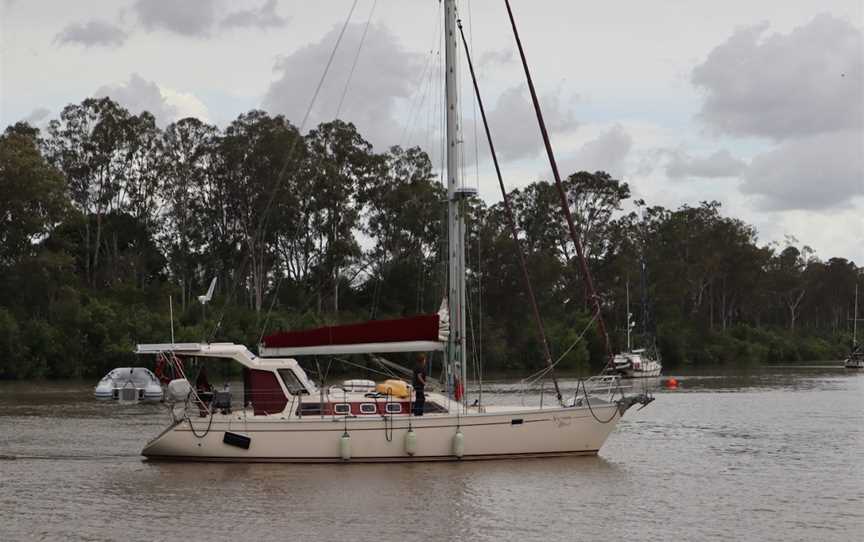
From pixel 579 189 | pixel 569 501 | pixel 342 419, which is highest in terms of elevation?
pixel 579 189

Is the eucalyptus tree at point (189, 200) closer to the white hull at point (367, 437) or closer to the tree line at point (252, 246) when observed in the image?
the tree line at point (252, 246)

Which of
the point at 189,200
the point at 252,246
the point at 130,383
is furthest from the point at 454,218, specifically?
the point at 189,200

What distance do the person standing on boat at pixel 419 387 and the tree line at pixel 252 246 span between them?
113 ft

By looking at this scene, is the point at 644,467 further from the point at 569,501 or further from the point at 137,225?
the point at 137,225

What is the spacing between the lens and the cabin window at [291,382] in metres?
26.8

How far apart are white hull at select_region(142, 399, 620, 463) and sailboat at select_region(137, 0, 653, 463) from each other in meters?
0.02

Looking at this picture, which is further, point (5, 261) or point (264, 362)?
point (5, 261)

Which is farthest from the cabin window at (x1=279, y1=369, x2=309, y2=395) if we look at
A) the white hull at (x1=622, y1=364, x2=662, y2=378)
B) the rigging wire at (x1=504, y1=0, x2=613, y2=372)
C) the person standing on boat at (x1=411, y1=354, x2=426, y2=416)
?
the white hull at (x1=622, y1=364, x2=662, y2=378)

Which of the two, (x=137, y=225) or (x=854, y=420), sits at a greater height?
(x=137, y=225)

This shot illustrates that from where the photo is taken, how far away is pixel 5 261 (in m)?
74.4

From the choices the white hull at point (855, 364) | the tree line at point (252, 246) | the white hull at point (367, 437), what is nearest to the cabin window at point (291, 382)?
the white hull at point (367, 437)

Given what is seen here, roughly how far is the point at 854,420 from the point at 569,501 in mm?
21834

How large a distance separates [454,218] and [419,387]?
418cm

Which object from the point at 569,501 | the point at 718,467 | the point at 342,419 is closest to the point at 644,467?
the point at 718,467
